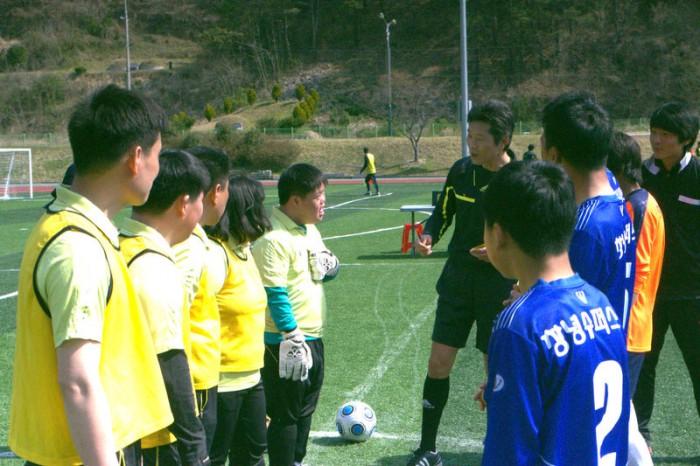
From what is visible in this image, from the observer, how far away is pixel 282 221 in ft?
15.0

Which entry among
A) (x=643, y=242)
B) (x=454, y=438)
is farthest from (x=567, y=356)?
(x=454, y=438)

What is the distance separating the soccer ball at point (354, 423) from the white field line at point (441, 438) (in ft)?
0.50

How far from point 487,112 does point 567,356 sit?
304 centimetres

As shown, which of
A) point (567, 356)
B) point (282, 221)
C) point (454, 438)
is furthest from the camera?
point (454, 438)

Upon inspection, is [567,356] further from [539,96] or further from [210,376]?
[539,96]

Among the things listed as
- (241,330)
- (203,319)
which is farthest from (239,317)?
(203,319)

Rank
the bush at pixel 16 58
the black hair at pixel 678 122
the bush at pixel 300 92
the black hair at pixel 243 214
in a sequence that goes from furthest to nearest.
→ the bush at pixel 16 58
the bush at pixel 300 92
the black hair at pixel 678 122
the black hair at pixel 243 214

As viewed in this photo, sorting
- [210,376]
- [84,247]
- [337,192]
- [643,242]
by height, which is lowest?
[337,192]

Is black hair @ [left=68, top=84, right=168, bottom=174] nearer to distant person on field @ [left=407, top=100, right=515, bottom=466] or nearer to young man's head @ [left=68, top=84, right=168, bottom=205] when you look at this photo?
young man's head @ [left=68, top=84, right=168, bottom=205]

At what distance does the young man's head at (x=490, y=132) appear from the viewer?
4980 millimetres

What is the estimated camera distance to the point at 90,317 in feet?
7.06

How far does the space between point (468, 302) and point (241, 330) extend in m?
1.63

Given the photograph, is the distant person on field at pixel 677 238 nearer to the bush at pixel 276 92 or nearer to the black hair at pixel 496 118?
the black hair at pixel 496 118

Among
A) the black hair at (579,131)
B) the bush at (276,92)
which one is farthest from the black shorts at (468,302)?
the bush at (276,92)
